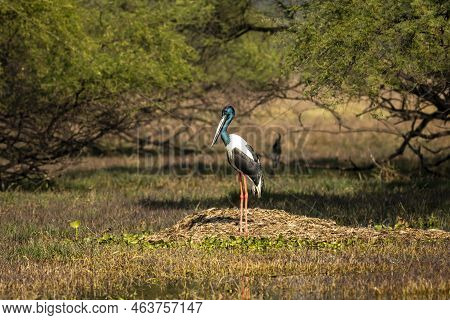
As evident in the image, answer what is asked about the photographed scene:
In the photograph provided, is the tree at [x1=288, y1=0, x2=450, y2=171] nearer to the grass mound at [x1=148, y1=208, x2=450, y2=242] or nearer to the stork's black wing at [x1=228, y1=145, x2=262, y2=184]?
the stork's black wing at [x1=228, y1=145, x2=262, y2=184]

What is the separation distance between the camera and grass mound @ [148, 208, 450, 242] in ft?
39.4

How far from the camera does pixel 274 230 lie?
12461mm

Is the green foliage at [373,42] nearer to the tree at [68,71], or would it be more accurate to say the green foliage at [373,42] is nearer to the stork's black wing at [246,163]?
the stork's black wing at [246,163]

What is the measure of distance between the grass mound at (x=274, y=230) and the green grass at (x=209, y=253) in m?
0.29

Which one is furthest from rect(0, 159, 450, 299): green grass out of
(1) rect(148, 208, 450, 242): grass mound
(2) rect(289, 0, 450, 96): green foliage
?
(2) rect(289, 0, 450, 96): green foliage

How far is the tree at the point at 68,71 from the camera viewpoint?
59.6 ft

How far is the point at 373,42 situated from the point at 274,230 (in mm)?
3171

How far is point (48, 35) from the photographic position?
59.3 ft

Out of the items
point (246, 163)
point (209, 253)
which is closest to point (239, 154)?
point (246, 163)

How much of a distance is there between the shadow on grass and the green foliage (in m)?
2.12

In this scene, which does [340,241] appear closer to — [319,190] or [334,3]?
[334,3]

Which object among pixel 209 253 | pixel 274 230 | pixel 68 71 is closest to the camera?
pixel 209 253

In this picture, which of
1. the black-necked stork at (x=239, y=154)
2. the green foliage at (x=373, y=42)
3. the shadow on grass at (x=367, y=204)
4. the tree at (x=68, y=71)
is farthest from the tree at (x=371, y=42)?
the tree at (x=68, y=71)

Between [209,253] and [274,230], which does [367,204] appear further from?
[209,253]
